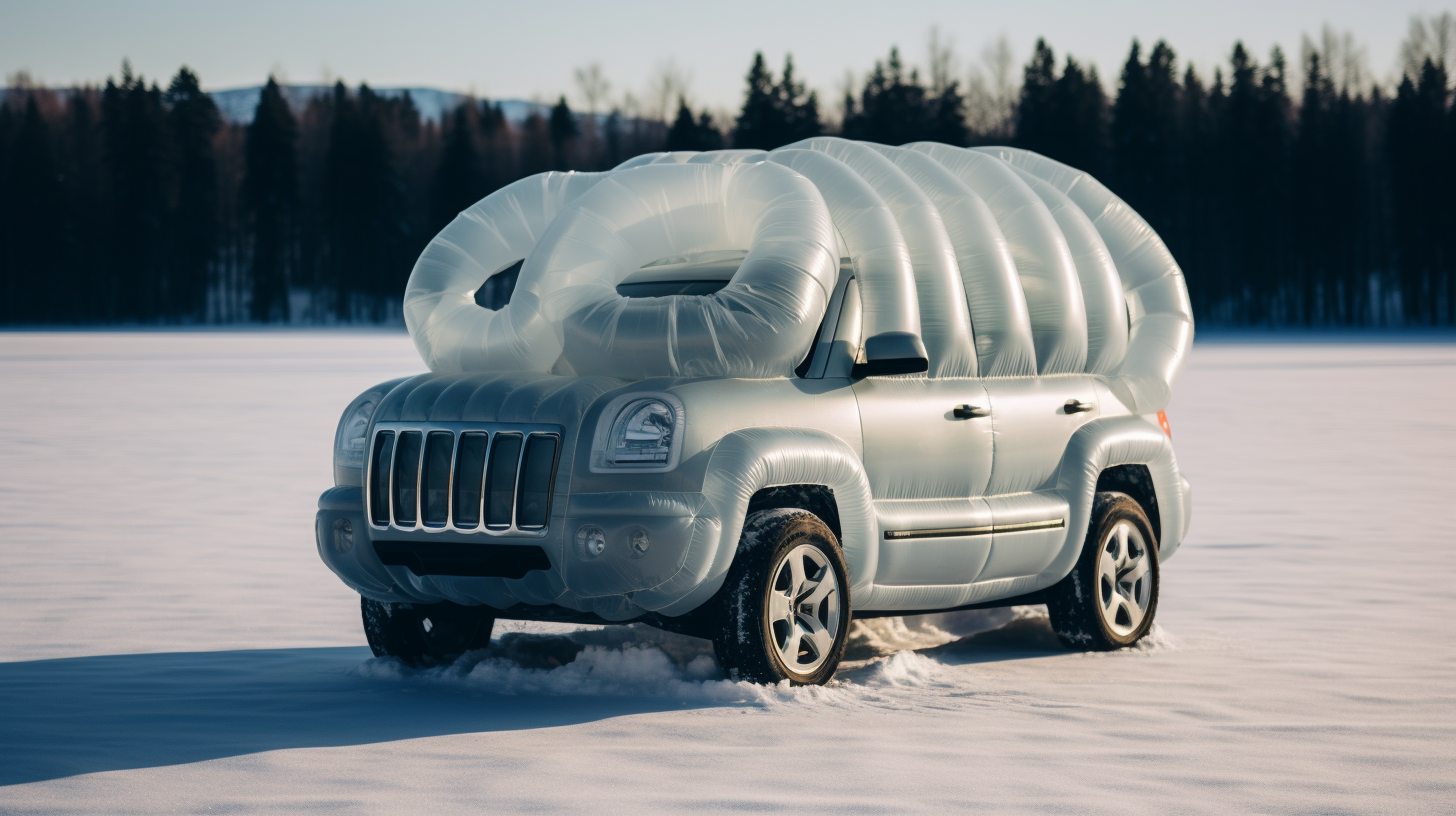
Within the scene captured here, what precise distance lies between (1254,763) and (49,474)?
1404cm

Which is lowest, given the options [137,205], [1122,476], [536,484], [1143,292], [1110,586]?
[1110,586]

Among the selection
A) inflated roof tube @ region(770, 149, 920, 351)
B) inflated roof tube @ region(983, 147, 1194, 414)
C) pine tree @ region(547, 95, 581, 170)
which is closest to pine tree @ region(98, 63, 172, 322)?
pine tree @ region(547, 95, 581, 170)

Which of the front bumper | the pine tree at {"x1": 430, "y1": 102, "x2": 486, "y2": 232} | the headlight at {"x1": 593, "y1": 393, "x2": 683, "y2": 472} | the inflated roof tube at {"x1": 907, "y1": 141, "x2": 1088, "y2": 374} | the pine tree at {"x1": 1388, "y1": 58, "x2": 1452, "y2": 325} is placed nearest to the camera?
the front bumper

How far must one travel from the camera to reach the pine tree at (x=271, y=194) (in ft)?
414

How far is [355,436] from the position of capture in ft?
25.9

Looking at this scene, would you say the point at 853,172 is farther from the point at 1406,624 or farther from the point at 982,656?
the point at 1406,624

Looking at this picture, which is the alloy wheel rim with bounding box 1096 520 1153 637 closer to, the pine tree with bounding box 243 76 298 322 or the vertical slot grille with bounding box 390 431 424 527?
the vertical slot grille with bounding box 390 431 424 527

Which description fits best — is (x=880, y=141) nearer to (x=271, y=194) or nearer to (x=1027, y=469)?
(x=271, y=194)

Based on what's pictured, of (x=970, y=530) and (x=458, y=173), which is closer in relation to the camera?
(x=970, y=530)

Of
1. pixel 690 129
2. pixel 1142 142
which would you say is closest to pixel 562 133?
pixel 690 129

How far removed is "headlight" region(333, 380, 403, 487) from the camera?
25.6ft

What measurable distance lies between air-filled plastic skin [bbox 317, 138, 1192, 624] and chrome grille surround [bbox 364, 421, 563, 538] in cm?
1

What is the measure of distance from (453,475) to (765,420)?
4.06ft

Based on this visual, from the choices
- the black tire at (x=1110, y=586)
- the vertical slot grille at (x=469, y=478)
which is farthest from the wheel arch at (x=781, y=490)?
the black tire at (x=1110, y=586)
